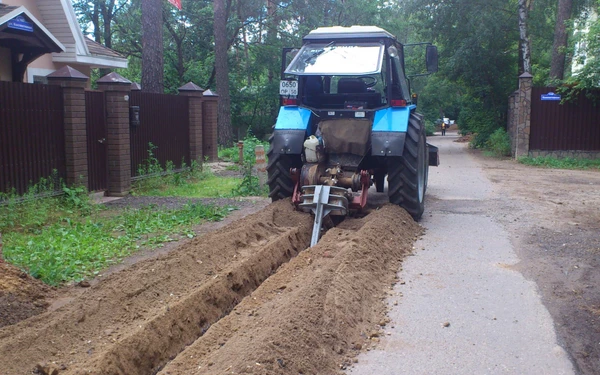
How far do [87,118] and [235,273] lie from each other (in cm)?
663

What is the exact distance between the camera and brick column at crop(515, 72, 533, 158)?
2078 cm

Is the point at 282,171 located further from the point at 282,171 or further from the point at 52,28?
the point at 52,28

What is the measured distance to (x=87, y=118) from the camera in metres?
11.9

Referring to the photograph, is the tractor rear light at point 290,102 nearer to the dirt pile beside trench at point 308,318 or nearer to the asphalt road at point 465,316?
the asphalt road at point 465,316

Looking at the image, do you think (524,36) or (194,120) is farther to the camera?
(524,36)

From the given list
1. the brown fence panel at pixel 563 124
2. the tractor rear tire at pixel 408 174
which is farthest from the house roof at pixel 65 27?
the brown fence panel at pixel 563 124

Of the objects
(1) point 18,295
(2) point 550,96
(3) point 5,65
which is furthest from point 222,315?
(2) point 550,96

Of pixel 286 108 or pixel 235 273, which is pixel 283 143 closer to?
pixel 286 108

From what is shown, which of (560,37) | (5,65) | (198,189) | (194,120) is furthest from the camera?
(560,37)

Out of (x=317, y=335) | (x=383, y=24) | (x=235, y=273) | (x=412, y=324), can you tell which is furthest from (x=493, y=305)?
(x=383, y=24)

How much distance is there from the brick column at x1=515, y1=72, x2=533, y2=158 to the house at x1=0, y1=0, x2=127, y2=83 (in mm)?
13018

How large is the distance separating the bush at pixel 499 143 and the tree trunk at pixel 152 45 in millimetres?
13056

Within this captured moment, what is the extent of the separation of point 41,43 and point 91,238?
7.98 m

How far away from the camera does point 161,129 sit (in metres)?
14.8
